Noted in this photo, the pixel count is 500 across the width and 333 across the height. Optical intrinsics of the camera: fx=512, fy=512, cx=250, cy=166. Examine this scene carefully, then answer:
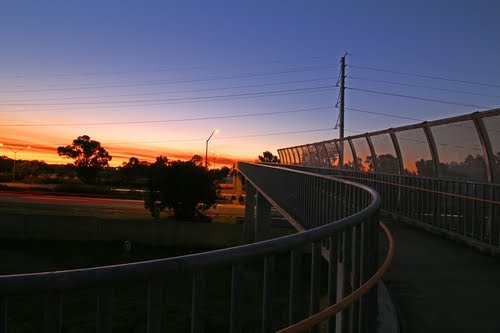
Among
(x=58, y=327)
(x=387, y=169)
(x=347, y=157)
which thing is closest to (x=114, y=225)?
(x=347, y=157)

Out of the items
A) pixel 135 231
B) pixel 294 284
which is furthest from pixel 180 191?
pixel 294 284

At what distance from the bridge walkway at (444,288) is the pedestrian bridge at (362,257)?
0.02 meters

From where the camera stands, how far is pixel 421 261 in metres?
8.07

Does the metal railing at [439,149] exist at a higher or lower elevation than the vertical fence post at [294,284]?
higher

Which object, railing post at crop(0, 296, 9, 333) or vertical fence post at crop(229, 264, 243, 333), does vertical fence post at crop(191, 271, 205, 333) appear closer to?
vertical fence post at crop(229, 264, 243, 333)

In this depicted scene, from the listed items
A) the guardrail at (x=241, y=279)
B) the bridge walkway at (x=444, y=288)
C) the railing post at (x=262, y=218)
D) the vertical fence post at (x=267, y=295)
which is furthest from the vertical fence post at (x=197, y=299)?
the railing post at (x=262, y=218)

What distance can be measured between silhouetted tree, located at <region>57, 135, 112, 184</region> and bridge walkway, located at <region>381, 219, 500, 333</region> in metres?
104

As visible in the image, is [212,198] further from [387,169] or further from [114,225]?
[387,169]

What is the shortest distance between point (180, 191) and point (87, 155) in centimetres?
7093

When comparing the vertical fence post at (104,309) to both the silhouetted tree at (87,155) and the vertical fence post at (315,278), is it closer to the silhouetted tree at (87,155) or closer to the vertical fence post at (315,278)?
the vertical fence post at (315,278)

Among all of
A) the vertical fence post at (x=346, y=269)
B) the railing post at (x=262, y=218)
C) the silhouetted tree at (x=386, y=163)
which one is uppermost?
the silhouetted tree at (x=386, y=163)

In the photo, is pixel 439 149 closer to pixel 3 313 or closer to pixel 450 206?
pixel 450 206

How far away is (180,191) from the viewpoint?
44781 millimetres

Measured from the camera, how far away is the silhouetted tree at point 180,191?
148 ft
